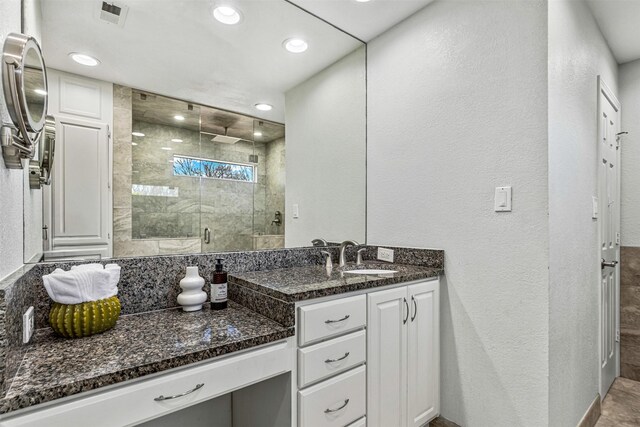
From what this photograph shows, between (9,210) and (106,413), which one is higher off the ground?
(9,210)

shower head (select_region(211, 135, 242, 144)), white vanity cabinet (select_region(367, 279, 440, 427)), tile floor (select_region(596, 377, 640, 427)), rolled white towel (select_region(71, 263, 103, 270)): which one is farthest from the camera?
tile floor (select_region(596, 377, 640, 427))

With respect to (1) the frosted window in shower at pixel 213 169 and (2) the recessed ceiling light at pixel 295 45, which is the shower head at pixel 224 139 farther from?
(2) the recessed ceiling light at pixel 295 45

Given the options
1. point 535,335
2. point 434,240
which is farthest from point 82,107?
point 535,335

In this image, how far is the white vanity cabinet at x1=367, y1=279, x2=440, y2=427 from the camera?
145 centimetres

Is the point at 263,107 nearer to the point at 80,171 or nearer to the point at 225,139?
the point at 225,139

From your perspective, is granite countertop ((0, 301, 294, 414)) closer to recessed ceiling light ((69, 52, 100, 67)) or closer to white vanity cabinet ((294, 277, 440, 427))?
white vanity cabinet ((294, 277, 440, 427))

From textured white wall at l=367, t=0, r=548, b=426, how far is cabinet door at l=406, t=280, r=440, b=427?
7 centimetres

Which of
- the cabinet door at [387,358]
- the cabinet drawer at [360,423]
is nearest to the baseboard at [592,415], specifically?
the cabinet door at [387,358]

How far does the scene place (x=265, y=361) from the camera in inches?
42.9

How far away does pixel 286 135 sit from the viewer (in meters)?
1.96

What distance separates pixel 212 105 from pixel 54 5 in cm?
66

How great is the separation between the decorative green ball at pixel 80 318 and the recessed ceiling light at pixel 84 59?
2.99 feet

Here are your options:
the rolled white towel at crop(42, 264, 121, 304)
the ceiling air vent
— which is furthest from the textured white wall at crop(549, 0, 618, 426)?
the ceiling air vent

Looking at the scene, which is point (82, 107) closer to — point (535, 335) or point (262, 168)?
point (262, 168)
